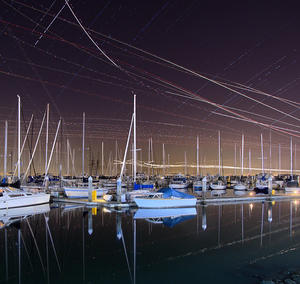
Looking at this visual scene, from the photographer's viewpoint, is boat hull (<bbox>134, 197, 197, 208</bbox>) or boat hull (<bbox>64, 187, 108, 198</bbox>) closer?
boat hull (<bbox>134, 197, 197, 208</bbox>)

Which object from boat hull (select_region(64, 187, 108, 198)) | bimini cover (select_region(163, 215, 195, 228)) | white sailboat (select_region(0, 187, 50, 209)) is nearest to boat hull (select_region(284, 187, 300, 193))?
boat hull (select_region(64, 187, 108, 198))

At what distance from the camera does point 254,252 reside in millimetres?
14945

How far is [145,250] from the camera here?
15375 mm

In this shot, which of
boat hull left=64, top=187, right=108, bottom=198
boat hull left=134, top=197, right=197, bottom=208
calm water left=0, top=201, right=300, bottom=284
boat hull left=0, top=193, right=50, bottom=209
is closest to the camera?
calm water left=0, top=201, right=300, bottom=284

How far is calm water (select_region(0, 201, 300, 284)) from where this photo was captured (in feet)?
38.3

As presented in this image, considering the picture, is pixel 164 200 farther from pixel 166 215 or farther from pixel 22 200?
pixel 22 200

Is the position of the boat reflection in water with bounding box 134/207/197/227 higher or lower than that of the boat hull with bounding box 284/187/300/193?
higher

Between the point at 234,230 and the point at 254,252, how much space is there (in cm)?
604

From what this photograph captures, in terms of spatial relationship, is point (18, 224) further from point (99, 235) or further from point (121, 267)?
point (121, 267)

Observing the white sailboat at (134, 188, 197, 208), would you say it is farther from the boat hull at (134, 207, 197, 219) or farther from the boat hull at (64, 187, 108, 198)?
the boat hull at (64, 187, 108, 198)

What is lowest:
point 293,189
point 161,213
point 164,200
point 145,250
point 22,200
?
point 293,189

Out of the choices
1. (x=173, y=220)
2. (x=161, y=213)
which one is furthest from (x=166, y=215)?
(x=173, y=220)

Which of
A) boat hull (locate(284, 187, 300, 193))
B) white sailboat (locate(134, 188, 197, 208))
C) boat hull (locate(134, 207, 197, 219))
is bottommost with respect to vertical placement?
boat hull (locate(284, 187, 300, 193))

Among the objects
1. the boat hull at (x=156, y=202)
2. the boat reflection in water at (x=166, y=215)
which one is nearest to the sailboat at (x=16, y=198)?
the boat hull at (x=156, y=202)
